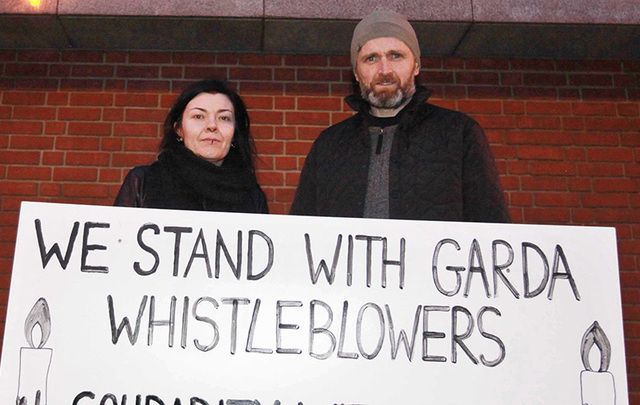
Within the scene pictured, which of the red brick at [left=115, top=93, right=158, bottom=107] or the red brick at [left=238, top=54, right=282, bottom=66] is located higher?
the red brick at [left=238, top=54, right=282, bottom=66]

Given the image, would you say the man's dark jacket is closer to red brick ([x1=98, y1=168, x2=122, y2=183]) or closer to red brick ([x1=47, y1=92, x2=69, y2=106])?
red brick ([x1=98, y1=168, x2=122, y2=183])

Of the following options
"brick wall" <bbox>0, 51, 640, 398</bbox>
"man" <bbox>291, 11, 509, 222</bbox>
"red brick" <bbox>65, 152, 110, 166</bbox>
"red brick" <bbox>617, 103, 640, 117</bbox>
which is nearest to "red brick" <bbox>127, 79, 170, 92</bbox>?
"brick wall" <bbox>0, 51, 640, 398</bbox>

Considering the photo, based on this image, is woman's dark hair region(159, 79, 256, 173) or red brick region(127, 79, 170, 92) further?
red brick region(127, 79, 170, 92)

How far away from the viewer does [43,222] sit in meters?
1.72

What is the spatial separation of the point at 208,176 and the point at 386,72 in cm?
58

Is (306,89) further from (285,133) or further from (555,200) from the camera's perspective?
(555,200)

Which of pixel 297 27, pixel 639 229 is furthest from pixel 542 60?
pixel 297 27

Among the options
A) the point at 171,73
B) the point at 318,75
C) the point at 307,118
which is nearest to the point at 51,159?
the point at 171,73

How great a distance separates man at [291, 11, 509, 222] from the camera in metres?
1.92

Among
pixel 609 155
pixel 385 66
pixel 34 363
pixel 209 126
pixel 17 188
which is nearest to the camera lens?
pixel 34 363

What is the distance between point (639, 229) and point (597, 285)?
1804mm

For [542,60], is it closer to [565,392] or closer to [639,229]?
[639,229]

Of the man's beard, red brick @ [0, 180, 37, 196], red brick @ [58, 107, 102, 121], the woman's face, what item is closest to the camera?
the man's beard

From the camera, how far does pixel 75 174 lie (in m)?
3.32
